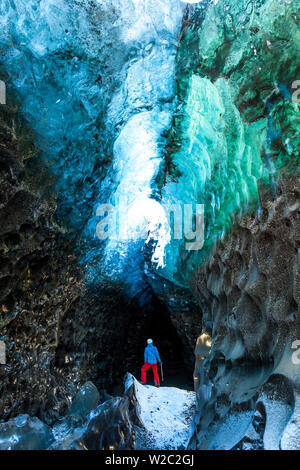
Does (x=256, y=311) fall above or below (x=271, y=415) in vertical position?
above

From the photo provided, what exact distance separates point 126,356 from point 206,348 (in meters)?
5.06

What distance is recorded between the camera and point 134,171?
583 centimetres

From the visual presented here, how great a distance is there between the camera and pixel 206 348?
14.1ft

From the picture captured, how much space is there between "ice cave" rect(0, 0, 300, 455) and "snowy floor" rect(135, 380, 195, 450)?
0.09 ft

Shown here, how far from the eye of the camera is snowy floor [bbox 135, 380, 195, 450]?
136 inches

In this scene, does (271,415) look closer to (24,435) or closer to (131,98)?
(24,435)

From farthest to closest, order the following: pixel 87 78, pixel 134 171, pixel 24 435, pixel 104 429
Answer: pixel 134 171 < pixel 87 78 < pixel 104 429 < pixel 24 435

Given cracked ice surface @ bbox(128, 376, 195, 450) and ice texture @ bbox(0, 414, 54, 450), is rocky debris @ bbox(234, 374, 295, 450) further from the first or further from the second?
cracked ice surface @ bbox(128, 376, 195, 450)

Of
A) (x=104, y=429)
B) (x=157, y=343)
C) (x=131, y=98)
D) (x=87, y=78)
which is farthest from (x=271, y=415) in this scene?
(x=157, y=343)

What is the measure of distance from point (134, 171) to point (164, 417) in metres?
3.59

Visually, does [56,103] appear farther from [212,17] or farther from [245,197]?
[245,197]

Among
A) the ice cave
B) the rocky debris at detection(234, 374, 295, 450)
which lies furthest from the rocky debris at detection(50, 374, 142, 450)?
→ the rocky debris at detection(234, 374, 295, 450)

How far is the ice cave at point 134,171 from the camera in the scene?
8.33ft
